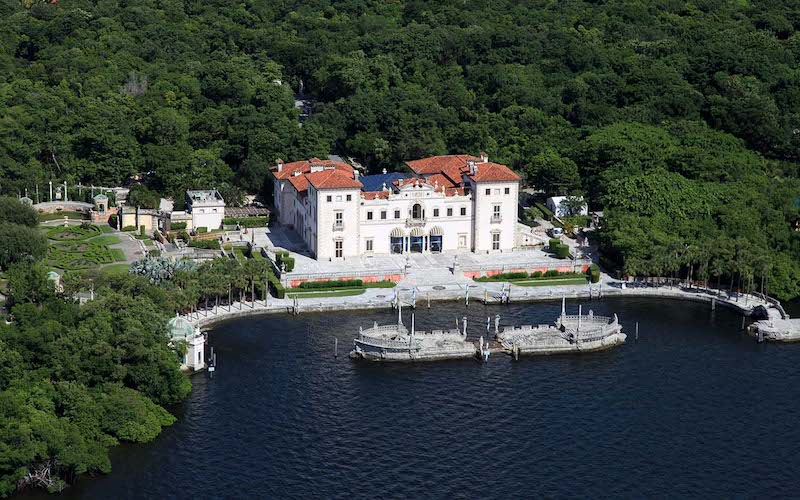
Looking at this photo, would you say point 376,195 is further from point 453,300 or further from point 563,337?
point 563,337

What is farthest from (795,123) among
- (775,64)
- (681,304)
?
(681,304)

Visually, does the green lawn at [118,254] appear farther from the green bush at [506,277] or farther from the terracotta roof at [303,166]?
the green bush at [506,277]

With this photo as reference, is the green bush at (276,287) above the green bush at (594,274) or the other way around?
the other way around

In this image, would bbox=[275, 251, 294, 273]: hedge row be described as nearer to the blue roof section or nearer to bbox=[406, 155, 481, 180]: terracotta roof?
the blue roof section

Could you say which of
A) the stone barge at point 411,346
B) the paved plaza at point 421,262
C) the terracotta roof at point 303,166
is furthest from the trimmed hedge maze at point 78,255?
the stone barge at point 411,346

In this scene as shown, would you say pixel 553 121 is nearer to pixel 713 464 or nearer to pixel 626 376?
pixel 626 376
